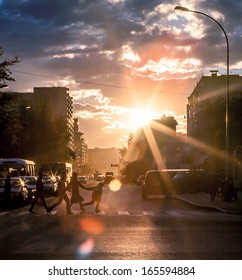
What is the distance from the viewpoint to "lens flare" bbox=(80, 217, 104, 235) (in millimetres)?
20656

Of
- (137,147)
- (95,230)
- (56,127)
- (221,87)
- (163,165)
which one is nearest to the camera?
(95,230)

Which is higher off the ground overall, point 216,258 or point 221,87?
point 221,87

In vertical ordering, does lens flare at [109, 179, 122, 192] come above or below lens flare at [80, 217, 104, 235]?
below

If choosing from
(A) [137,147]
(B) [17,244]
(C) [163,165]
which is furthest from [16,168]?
(A) [137,147]

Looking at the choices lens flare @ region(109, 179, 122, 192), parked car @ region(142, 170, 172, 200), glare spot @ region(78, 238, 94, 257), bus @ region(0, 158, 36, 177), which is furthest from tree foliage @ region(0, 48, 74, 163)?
glare spot @ region(78, 238, 94, 257)

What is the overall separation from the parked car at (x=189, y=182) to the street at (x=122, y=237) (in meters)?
28.8

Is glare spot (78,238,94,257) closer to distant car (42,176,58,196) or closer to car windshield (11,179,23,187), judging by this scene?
car windshield (11,179,23,187)

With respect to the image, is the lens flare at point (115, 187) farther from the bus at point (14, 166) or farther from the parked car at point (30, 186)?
the parked car at point (30, 186)

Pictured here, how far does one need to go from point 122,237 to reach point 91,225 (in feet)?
15.4

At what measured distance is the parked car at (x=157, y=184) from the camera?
4638 cm

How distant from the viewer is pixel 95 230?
21000 mm

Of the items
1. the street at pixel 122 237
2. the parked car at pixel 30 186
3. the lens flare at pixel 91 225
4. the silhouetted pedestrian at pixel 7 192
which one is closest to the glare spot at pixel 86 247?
the street at pixel 122 237

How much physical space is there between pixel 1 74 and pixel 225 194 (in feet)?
68.4
